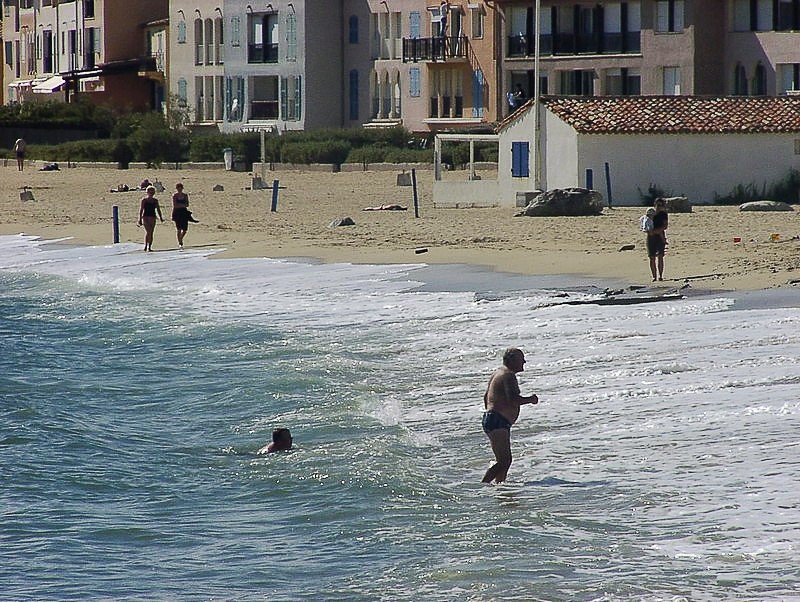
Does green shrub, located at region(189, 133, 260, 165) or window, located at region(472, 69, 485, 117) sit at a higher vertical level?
window, located at region(472, 69, 485, 117)

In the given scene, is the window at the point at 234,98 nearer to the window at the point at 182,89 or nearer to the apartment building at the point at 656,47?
the window at the point at 182,89

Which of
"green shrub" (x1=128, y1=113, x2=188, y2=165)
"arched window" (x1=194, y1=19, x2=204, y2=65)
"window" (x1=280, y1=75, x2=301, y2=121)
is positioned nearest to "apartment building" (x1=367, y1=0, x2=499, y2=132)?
"window" (x1=280, y1=75, x2=301, y2=121)

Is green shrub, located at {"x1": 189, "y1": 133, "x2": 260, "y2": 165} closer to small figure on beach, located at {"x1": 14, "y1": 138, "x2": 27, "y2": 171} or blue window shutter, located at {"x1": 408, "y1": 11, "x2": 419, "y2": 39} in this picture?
small figure on beach, located at {"x1": 14, "y1": 138, "x2": 27, "y2": 171}

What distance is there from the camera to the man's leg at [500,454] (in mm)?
12156

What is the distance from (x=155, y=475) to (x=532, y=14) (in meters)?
45.3

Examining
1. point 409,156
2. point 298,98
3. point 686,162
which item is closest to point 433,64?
point 298,98

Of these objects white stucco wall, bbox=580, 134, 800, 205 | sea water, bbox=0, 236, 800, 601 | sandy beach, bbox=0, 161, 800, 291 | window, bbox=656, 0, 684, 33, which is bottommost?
sea water, bbox=0, 236, 800, 601

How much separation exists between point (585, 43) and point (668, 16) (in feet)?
10.9

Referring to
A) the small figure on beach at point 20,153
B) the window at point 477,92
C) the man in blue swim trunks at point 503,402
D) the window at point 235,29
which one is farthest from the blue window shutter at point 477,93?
the man in blue swim trunks at point 503,402

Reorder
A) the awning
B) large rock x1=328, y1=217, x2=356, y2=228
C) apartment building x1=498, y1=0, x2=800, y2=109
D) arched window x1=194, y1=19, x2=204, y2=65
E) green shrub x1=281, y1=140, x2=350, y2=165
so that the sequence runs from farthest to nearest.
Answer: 1. the awning
2. arched window x1=194, y1=19, x2=204, y2=65
3. green shrub x1=281, y1=140, x2=350, y2=165
4. apartment building x1=498, y1=0, x2=800, y2=109
5. large rock x1=328, y1=217, x2=356, y2=228

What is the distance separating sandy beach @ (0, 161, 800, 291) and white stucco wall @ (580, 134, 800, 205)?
996mm

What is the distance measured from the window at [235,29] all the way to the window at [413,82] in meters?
9.28

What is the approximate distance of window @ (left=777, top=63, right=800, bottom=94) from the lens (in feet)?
169

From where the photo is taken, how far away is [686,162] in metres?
35.6
